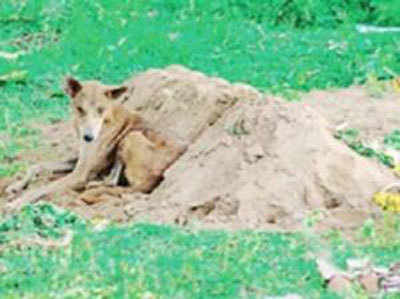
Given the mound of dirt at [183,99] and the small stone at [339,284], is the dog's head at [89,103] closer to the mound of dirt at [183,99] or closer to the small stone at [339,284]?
the mound of dirt at [183,99]

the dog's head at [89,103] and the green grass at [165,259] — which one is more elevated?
the green grass at [165,259]

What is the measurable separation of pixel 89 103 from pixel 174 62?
14.2 feet

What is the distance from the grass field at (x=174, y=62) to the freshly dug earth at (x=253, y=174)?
796mm

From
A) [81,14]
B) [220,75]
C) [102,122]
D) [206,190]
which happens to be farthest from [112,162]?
[81,14]

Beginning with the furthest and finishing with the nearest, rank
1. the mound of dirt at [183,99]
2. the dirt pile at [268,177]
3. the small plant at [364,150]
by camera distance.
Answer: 1. the mound of dirt at [183,99]
2. the small plant at [364,150]
3. the dirt pile at [268,177]

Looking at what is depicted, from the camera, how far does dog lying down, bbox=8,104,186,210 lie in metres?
12.3

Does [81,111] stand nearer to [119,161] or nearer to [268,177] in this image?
[119,161]

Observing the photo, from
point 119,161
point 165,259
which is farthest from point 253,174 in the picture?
point 165,259

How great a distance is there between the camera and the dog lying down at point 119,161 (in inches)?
485

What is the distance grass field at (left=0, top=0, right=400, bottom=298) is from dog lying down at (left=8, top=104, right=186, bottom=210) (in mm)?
929

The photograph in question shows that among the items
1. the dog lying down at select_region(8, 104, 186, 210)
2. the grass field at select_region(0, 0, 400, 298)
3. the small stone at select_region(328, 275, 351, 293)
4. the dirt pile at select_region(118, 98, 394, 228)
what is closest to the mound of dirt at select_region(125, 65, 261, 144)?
the dog lying down at select_region(8, 104, 186, 210)

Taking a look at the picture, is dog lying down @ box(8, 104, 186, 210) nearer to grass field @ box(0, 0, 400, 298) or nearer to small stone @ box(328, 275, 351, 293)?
grass field @ box(0, 0, 400, 298)

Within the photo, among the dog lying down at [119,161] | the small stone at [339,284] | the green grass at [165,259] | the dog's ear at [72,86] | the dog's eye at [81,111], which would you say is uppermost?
the small stone at [339,284]

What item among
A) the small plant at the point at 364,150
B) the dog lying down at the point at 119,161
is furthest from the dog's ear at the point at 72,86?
the small plant at the point at 364,150
